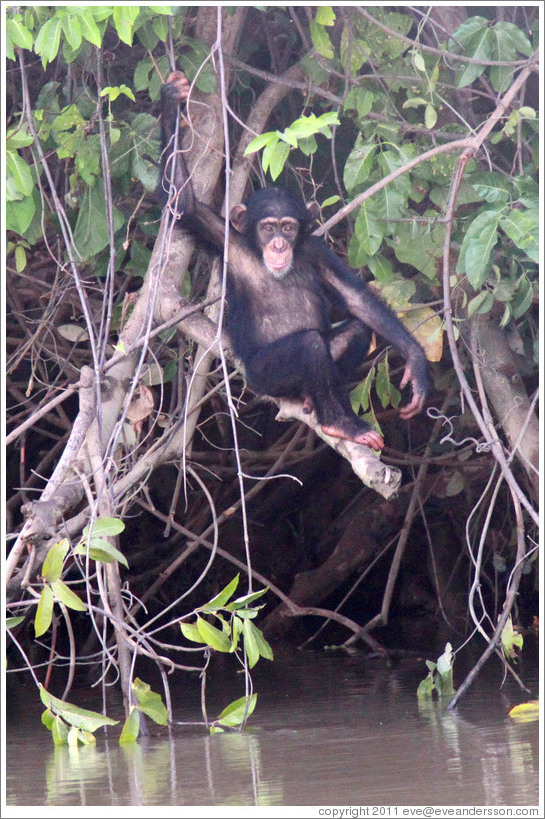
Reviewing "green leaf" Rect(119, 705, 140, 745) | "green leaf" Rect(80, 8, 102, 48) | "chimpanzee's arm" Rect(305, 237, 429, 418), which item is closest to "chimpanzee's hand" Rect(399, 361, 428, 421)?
"chimpanzee's arm" Rect(305, 237, 429, 418)

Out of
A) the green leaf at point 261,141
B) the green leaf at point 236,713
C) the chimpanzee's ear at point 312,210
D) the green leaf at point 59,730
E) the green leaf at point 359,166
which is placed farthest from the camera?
the chimpanzee's ear at point 312,210

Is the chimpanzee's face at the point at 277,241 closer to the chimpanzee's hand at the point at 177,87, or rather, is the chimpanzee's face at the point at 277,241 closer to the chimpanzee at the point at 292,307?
the chimpanzee at the point at 292,307

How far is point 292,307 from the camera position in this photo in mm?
5008

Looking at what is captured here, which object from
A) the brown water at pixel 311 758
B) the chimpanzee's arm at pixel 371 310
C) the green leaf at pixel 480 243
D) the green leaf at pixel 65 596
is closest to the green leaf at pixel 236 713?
the brown water at pixel 311 758

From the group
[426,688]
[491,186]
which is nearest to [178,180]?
[491,186]

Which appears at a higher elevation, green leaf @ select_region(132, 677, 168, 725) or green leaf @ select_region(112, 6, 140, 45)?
green leaf @ select_region(112, 6, 140, 45)

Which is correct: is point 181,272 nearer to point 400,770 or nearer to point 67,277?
point 67,277

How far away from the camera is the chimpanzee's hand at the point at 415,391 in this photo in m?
4.38

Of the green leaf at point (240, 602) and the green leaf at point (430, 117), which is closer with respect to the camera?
the green leaf at point (240, 602)

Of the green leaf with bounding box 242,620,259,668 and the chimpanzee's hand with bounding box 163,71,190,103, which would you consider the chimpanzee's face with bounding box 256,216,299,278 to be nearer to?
the chimpanzee's hand with bounding box 163,71,190,103

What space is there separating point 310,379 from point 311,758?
1.55m

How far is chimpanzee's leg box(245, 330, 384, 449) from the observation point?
4.37m

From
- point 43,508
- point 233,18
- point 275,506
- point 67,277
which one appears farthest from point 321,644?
point 233,18

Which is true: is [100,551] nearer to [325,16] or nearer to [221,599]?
[221,599]
